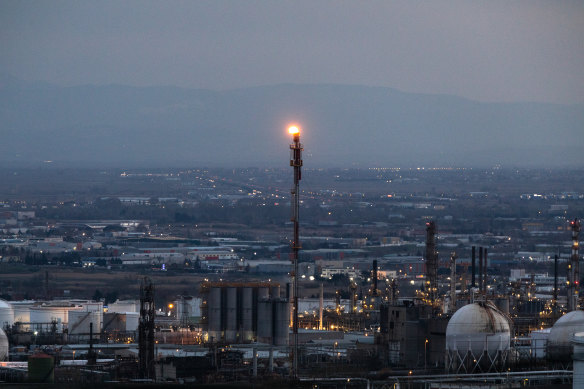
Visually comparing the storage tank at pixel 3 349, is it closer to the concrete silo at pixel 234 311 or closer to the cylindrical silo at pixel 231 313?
the concrete silo at pixel 234 311

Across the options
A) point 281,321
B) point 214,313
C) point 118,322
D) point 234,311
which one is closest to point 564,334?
point 281,321

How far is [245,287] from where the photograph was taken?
30.7 meters

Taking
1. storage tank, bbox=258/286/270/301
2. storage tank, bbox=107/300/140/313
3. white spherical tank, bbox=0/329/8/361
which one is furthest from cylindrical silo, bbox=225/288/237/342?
storage tank, bbox=107/300/140/313

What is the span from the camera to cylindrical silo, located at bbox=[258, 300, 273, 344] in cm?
2945

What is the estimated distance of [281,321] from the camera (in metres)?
29.4

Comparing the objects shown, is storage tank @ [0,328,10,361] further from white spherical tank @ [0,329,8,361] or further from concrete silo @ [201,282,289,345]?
concrete silo @ [201,282,289,345]

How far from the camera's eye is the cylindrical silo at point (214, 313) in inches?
1198

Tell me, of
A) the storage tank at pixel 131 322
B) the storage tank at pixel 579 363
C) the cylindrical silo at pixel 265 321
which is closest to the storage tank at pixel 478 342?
the storage tank at pixel 579 363

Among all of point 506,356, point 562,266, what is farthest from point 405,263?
point 506,356

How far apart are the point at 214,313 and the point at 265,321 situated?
4.99 ft

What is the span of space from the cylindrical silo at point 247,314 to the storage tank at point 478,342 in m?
8.11

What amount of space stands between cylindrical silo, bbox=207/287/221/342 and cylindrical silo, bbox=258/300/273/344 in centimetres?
125

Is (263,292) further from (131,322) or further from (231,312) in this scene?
(131,322)

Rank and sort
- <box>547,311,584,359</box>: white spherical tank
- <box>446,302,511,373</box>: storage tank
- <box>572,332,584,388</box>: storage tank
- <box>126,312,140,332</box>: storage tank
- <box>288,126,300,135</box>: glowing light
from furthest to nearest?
<box>126,312,140,332</box>: storage tank, <box>288,126,300,135</box>: glowing light, <box>547,311,584,359</box>: white spherical tank, <box>446,302,511,373</box>: storage tank, <box>572,332,584,388</box>: storage tank
